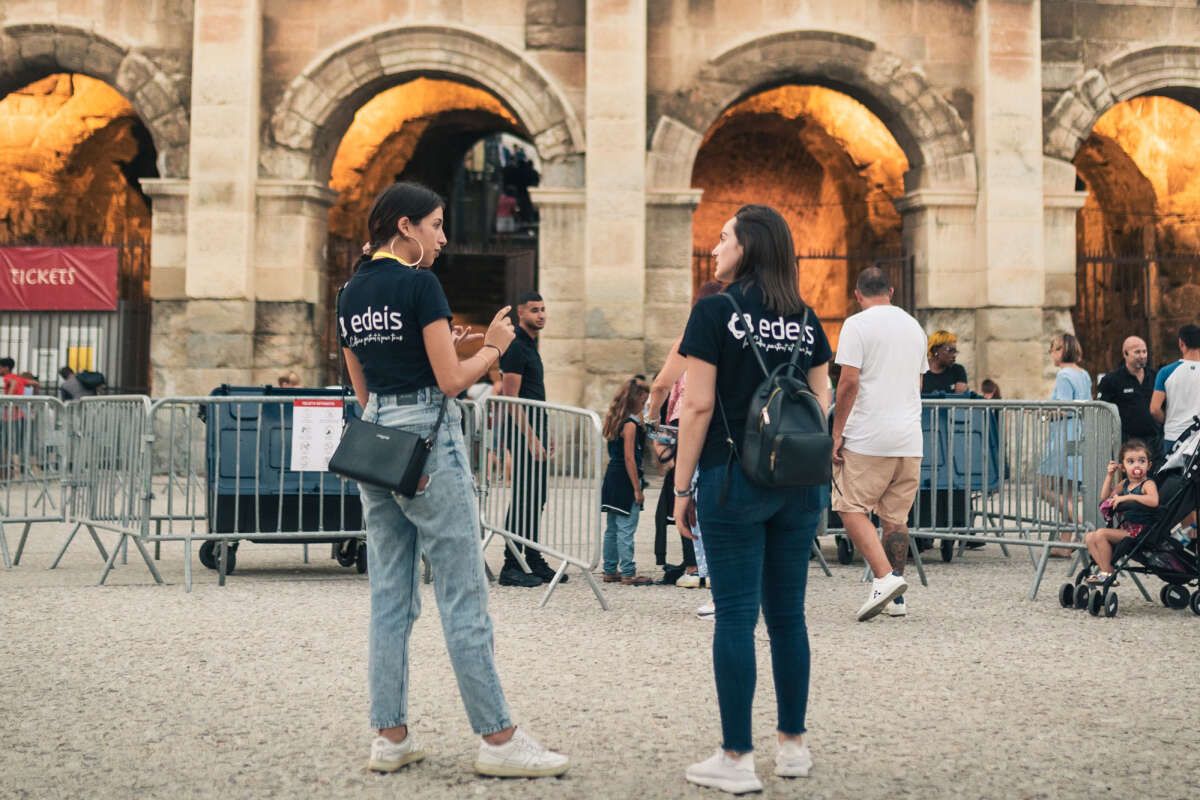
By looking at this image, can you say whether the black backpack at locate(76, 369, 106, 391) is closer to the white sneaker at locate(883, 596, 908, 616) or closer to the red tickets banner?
the red tickets banner

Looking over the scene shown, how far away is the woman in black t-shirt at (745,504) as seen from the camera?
4465mm

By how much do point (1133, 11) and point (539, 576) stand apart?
13.7 metres

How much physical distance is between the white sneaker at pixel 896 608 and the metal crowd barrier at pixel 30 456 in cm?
578

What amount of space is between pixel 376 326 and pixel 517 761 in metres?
1.42

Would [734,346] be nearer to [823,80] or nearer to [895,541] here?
[895,541]

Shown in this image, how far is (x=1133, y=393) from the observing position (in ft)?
37.1

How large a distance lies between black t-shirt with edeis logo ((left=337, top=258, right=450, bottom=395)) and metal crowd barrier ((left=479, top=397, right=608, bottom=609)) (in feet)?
10.8

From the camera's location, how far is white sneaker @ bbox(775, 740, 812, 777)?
15.0 ft

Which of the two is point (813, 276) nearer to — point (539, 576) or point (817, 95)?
point (817, 95)

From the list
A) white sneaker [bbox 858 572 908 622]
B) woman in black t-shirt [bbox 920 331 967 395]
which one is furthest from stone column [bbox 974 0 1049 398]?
white sneaker [bbox 858 572 908 622]

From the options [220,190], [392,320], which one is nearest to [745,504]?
[392,320]

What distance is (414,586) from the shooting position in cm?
480

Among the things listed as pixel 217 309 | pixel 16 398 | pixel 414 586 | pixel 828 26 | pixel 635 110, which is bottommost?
pixel 414 586

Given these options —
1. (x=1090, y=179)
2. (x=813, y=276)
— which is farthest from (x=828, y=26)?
(x=1090, y=179)
